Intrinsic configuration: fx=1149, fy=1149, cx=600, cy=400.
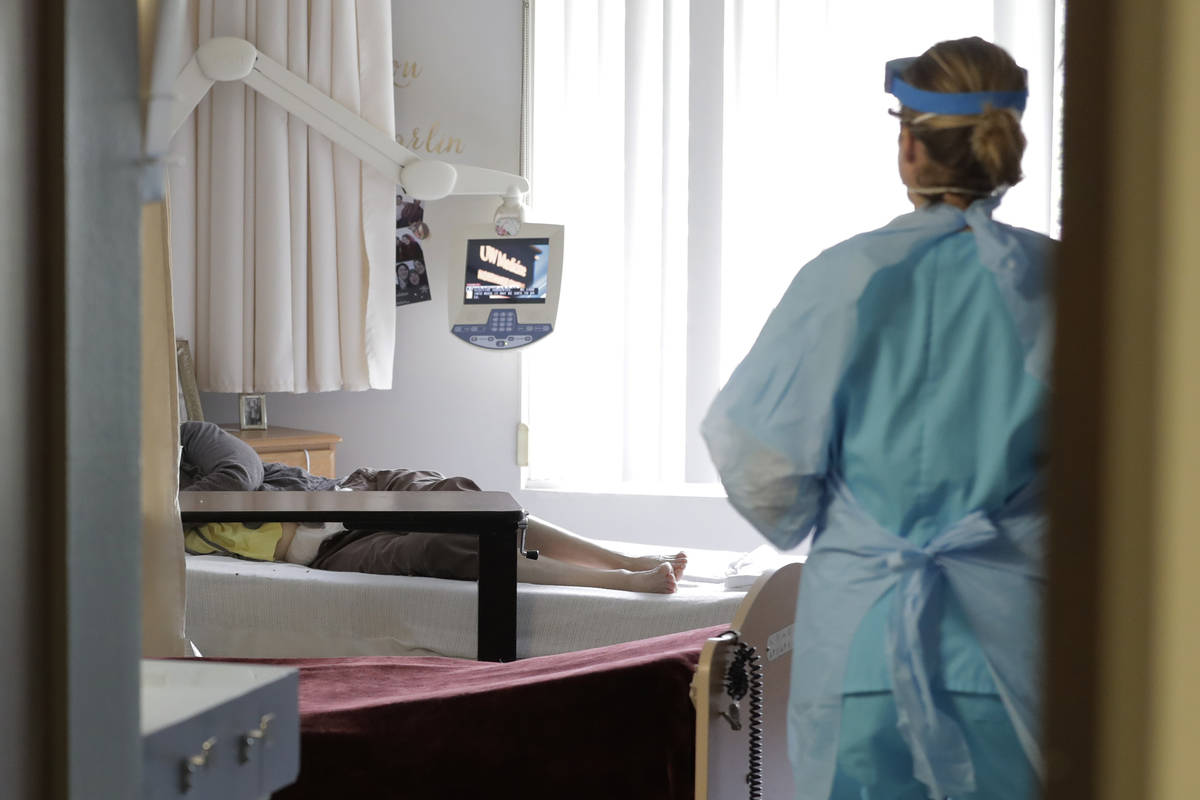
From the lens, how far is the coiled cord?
1.48 metres

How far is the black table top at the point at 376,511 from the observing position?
231 centimetres

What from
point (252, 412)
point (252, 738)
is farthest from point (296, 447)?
point (252, 738)

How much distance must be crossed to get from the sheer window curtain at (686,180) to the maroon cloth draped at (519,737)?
2311mm

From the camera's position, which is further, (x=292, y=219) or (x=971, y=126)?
(x=292, y=219)

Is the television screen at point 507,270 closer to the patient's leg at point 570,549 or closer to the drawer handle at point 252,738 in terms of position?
the patient's leg at point 570,549

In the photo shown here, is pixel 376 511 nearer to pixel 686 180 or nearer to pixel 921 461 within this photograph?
pixel 921 461

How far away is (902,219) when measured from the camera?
4.34ft

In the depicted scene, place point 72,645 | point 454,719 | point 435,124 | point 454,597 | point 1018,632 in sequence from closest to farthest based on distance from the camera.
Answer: point 72,645 < point 1018,632 < point 454,719 < point 454,597 < point 435,124

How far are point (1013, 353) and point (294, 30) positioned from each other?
3.41 metres

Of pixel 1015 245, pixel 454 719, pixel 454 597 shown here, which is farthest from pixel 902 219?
pixel 454 597

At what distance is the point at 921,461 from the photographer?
4.10 ft

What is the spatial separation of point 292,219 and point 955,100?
319 cm

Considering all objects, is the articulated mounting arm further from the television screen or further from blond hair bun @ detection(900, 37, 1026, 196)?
blond hair bun @ detection(900, 37, 1026, 196)

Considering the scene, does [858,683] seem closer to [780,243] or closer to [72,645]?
[72,645]
